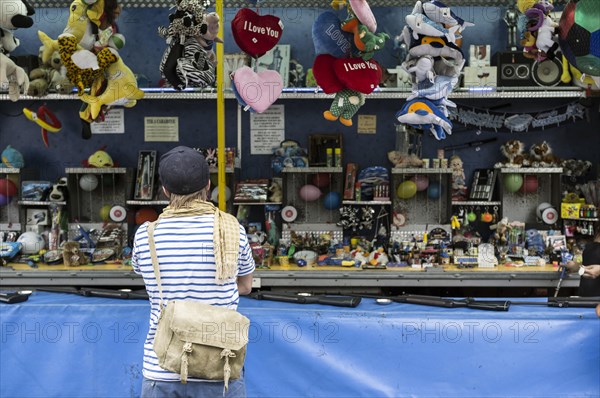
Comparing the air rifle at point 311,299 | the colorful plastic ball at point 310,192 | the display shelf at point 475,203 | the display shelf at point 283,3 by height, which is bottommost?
the air rifle at point 311,299

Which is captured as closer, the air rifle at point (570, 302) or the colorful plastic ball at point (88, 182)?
the air rifle at point (570, 302)

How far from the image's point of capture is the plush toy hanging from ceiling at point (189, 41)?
3.46 metres

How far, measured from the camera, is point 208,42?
3586 mm

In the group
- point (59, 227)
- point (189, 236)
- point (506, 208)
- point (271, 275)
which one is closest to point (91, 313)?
point (189, 236)

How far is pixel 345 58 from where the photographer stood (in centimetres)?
384

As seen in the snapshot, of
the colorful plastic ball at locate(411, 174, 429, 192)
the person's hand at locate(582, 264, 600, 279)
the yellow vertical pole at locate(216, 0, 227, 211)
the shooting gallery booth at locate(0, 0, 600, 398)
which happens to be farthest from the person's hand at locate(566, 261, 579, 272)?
the yellow vertical pole at locate(216, 0, 227, 211)

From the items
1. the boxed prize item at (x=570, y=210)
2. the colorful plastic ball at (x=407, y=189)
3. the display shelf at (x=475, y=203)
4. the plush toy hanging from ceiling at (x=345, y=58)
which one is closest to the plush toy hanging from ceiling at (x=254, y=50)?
the plush toy hanging from ceiling at (x=345, y=58)

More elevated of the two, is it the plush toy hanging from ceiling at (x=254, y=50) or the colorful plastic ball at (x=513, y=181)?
the plush toy hanging from ceiling at (x=254, y=50)

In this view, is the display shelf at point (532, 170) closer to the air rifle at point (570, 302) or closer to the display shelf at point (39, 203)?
the air rifle at point (570, 302)

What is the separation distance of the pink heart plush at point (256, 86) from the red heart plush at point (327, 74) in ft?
0.93

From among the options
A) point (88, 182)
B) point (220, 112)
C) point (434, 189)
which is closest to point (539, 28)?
point (220, 112)

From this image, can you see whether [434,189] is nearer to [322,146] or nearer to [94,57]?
[322,146]

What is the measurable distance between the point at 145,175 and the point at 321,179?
1.53 meters

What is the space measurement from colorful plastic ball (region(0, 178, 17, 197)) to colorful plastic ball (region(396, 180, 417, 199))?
11.0 feet
